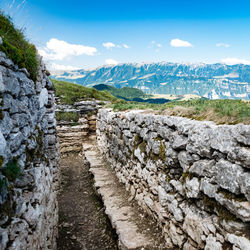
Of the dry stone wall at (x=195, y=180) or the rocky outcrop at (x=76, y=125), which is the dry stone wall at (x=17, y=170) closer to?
the dry stone wall at (x=195, y=180)

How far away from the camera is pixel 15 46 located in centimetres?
364

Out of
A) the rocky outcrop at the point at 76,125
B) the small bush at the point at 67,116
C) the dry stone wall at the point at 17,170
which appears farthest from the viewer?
the small bush at the point at 67,116

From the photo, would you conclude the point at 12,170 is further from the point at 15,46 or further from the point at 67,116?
the point at 67,116

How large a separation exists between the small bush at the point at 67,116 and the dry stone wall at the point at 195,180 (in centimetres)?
1015

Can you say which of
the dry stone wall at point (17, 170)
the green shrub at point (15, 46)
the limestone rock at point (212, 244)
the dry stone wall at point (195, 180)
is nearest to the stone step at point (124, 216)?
the dry stone wall at point (195, 180)

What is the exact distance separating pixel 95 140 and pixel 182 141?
37.7 ft

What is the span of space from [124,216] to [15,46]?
4855 millimetres

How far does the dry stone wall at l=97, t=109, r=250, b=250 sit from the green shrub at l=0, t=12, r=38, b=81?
10.2ft

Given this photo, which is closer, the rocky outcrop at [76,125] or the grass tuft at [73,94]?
the rocky outcrop at [76,125]

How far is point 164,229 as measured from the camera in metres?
4.48

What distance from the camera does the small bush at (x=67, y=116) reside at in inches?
589

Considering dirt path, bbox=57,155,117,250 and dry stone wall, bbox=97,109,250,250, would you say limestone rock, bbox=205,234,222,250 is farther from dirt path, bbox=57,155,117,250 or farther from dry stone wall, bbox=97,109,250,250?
dirt path, bbox=57,155,117,250

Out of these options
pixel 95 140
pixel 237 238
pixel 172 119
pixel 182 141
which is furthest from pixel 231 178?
pixel 95 140

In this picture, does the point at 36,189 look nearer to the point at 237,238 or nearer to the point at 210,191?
the point at 210,191
